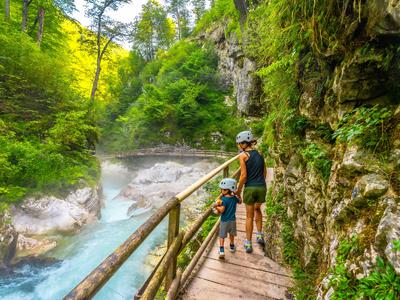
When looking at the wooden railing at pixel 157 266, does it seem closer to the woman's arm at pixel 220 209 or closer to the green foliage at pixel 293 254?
the woman's arm at pixel 220 209

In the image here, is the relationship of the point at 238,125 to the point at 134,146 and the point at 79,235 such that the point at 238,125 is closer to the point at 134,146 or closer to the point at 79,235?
the point at 134,146

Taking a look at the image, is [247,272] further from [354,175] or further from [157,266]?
[354,175]

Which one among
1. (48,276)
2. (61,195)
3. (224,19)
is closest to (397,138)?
(48,276)

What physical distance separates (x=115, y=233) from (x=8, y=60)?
30.5ft

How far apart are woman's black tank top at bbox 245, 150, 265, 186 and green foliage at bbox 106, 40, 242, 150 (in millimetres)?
18122

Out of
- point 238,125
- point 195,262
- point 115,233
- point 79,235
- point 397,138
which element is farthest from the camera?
point 238,125

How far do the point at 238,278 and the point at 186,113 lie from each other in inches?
825

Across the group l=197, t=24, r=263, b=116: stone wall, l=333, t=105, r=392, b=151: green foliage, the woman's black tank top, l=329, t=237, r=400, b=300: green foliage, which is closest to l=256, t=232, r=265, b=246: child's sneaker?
the woman's black tank top

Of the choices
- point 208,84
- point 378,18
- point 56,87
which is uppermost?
point 208,84

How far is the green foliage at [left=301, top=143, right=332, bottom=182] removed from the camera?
2.34m

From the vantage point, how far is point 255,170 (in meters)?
3.33

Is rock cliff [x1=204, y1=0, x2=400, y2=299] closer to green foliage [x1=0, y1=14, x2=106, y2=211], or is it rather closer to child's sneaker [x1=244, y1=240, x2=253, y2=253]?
child's sneaker [x1=244, y1=240, x2=253, y2=253]

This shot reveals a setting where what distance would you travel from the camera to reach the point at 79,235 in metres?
10.1

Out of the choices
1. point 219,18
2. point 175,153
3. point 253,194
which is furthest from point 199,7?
point 253,194
